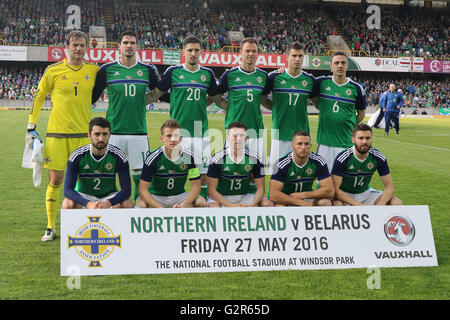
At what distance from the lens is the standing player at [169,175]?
182 inches

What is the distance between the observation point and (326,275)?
411cm

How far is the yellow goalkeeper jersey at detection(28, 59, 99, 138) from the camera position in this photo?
5.18m

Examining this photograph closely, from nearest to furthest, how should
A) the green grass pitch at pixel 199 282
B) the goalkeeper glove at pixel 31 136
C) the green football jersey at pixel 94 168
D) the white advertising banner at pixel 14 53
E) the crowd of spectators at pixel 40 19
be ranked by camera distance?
the green grass pitch at pixel 199 282 < the green football jersey at pixel 94 168 < the goalkeeper glove at pixel 31 136 < the white advertising banner at pixel 14 53 < the crowd of spectators at pixel 40 19

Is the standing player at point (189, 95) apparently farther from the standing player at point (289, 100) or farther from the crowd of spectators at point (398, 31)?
the crowd of spectators at point (398, 31)

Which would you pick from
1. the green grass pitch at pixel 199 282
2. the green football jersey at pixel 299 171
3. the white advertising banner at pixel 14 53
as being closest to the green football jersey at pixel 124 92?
the green grass pitch at pixel 199 282

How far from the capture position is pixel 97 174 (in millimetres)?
4680

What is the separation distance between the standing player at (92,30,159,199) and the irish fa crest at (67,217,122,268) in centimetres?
169

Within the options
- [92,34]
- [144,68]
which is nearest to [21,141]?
[144,68]

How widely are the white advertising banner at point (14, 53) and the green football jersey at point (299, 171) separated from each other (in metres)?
34.0

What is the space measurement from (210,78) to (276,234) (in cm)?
231

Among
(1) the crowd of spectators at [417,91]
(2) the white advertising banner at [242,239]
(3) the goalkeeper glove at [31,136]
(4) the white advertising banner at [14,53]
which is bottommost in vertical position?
(2) the white advertising banner at [242,239]

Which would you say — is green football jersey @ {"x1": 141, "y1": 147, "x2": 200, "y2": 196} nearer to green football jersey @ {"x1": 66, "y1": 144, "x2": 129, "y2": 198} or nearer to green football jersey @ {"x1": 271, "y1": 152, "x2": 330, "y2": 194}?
green football jersey @ {"x1": 66, "y1": 144, "x2": 129, "y2": 198}

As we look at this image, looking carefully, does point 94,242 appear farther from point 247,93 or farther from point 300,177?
point 247,93

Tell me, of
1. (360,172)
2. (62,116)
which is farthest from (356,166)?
(62,116)
